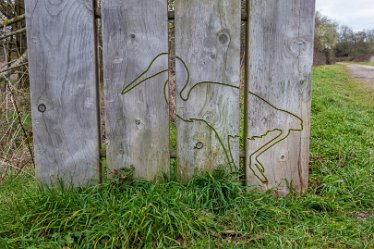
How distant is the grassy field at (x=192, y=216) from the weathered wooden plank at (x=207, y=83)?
0.17m

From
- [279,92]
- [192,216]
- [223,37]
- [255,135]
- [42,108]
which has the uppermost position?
[223,37]

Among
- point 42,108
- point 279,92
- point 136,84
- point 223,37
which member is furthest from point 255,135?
point 42,108

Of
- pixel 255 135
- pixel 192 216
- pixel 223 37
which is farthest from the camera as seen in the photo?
pixel 255 135

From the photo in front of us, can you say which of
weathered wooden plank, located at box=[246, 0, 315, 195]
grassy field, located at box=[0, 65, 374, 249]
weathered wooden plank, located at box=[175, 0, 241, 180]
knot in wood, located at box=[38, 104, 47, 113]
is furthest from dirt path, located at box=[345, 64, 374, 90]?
knot in wood, located at box=[38, 104, 47, 113]

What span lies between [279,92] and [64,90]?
1370mm

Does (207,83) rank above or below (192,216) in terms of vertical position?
above

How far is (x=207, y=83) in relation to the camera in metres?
2.27

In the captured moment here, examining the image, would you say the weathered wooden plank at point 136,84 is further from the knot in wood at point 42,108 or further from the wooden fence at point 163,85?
the knot in wood at point 42,108

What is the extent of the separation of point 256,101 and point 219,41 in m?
0.45

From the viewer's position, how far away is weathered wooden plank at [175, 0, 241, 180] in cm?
221

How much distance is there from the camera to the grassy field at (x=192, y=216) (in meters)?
1.88

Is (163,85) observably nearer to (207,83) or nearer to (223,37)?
(207,83)

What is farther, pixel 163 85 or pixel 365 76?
pixel 365 76

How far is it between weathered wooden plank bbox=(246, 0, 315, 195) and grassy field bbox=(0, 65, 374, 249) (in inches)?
6.9
